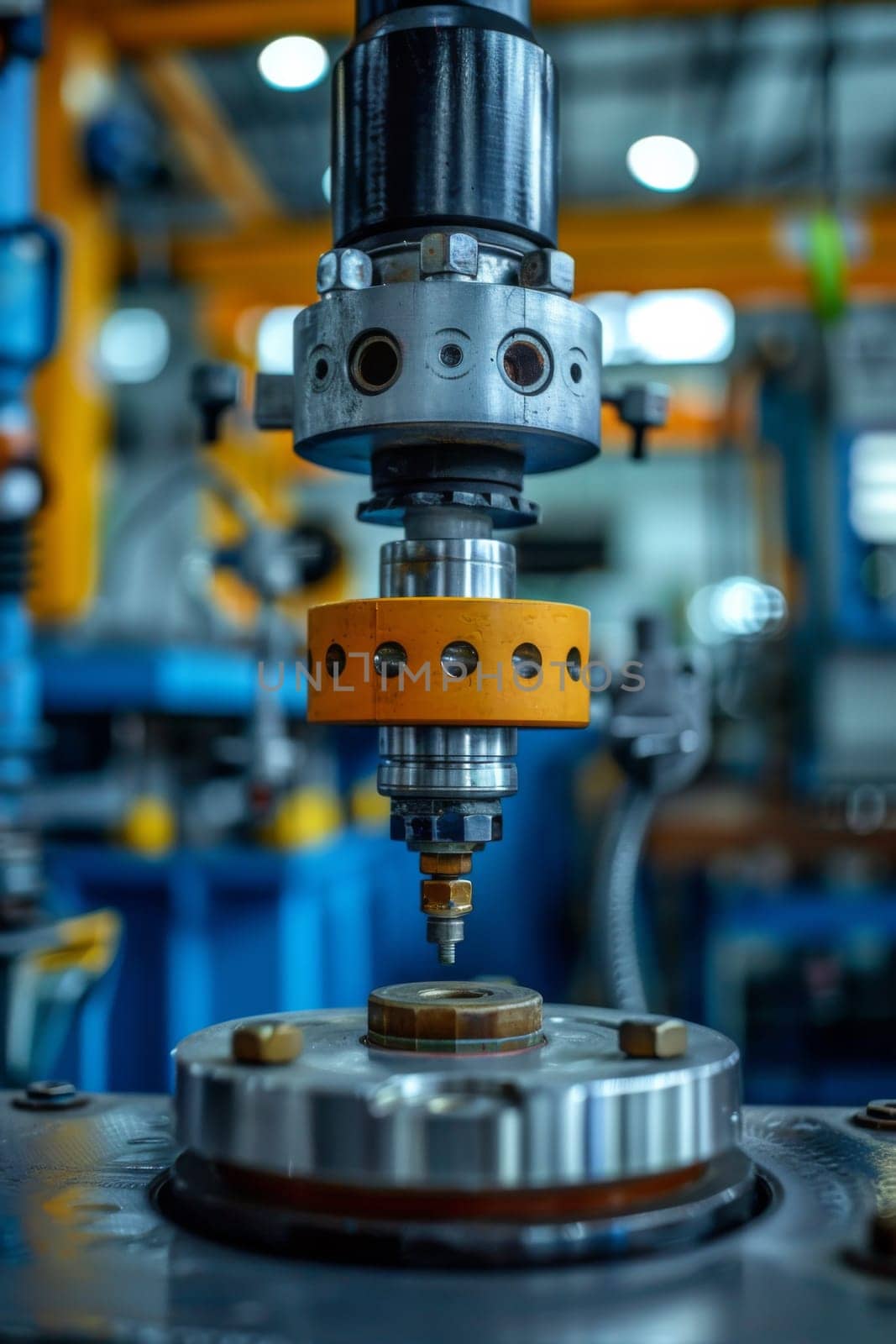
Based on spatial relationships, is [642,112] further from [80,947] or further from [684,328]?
[80,947]

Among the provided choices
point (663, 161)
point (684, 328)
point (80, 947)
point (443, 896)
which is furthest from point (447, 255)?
point (684, 328)

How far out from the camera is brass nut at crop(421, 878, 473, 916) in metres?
0.60

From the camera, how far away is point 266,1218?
1.66ft

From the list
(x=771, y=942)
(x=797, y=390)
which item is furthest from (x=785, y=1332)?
(x=797, y=390)

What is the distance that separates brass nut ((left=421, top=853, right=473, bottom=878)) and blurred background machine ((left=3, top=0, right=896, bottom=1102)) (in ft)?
0.46

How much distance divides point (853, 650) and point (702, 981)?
753mm

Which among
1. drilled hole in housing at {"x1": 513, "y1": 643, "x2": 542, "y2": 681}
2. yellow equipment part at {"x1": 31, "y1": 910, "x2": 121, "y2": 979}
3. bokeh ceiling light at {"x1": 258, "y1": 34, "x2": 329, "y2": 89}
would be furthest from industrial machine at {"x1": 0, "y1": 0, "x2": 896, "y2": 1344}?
bokeh ceiling light at {"x1": 258, "y1": 34, "x2": 329, "y2": 89}

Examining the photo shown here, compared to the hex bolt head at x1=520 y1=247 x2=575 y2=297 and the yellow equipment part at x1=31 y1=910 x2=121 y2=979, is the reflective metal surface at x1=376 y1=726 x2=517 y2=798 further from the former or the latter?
the yellow equipment part at x1=31 y1=910 x2=121 y2=979

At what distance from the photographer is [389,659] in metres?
0.55

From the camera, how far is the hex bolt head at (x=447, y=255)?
0.56 meters

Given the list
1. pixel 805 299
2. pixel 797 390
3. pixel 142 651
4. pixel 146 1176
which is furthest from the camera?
pixel 805 299

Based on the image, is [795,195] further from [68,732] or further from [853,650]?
[68,732]

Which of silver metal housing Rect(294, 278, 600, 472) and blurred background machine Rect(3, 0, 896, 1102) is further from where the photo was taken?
blurred background machine Rect(3, 0, 896, 1102)

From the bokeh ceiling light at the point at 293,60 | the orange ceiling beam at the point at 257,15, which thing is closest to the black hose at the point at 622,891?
the orange ceiling beam at the point at 257,15
